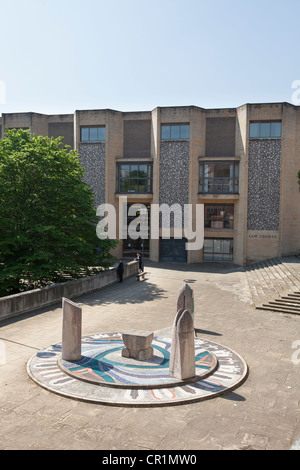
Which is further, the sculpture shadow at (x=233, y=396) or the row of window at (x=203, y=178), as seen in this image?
the row of window at (x=203, y=178)

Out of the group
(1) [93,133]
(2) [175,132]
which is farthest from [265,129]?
(1) [93,133]

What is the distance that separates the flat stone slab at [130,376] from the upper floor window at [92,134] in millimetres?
31331

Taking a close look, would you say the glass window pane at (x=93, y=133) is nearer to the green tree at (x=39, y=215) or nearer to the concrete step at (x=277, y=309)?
the green tree at (x=39, y=215)

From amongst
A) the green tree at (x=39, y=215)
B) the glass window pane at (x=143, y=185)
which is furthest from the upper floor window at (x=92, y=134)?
the green tree at (x=39, y=215)

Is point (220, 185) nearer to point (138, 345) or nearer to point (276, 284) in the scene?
point (276, 284)

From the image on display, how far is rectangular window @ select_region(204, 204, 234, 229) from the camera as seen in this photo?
39156mm

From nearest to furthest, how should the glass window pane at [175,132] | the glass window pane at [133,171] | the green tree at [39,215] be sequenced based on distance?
the green tree at [39,215]
the glass window pane at [175,132]
the glass window pane at [133,171]

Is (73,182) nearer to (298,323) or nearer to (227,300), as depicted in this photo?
(227,300)

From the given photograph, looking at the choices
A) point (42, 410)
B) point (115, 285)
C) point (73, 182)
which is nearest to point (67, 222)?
point (73, 182)

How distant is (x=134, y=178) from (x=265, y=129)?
47.4 feet

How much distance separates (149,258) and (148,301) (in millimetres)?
20078

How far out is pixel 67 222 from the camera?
21.9 m

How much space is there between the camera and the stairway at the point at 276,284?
19.4 meters

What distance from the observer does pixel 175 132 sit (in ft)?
126
